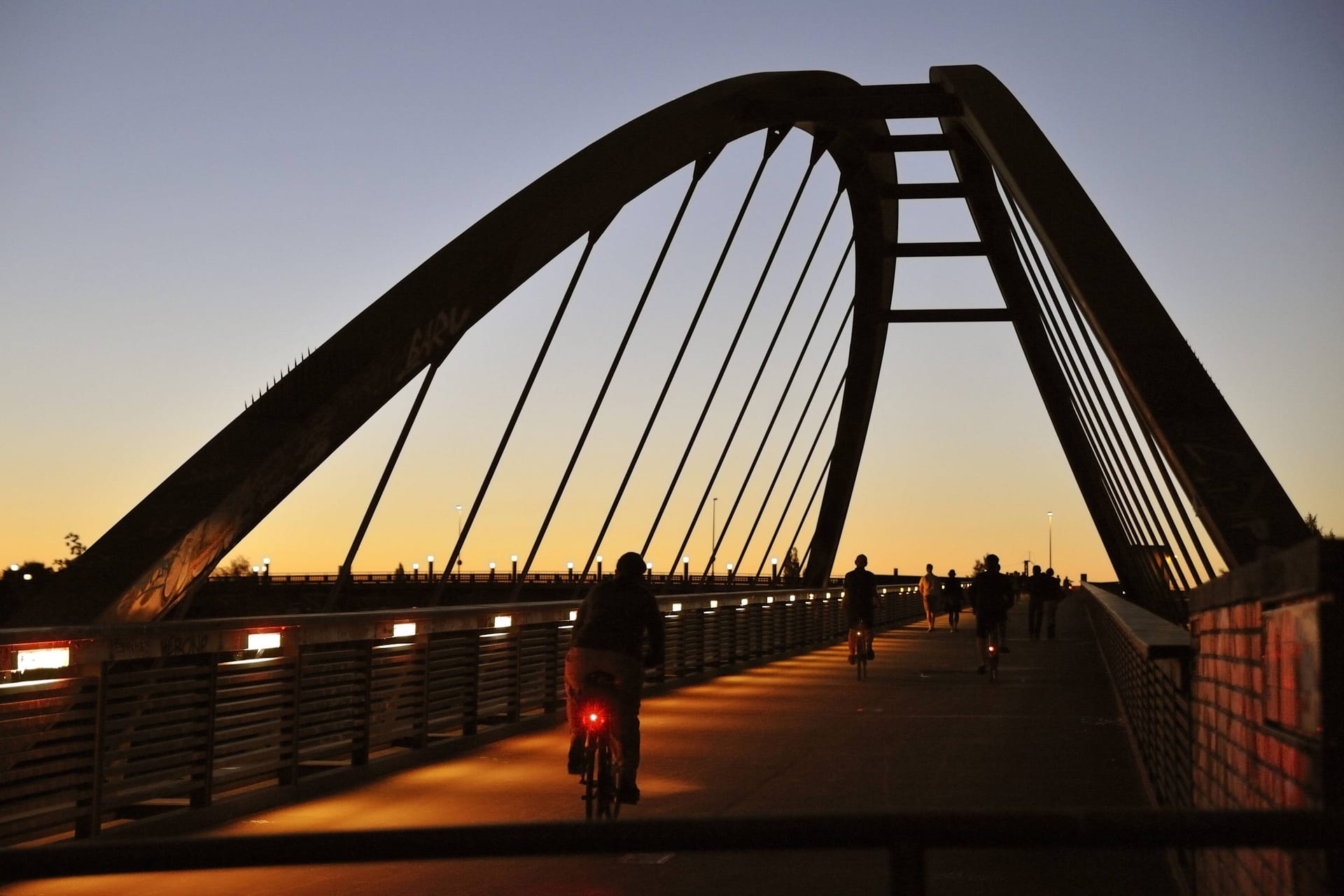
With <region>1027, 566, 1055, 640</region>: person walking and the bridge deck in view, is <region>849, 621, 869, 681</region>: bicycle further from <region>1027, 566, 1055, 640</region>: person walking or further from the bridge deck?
<region>1027, 566, 1055, 640</region>: person walking

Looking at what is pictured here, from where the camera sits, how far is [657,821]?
252 centimetres

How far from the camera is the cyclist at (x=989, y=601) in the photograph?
72.2ft

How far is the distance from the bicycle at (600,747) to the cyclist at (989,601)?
1304 centimetres

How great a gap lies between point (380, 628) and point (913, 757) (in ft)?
13.0

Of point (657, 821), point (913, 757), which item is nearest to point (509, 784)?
point (913, 757)

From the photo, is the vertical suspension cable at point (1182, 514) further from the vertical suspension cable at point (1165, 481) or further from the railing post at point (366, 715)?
the railing post at point (366, 715)

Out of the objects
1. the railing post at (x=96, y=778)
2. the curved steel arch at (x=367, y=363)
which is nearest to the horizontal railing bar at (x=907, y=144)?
the curved steel arch at (x=367, y=363)

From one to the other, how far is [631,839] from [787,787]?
8304mm

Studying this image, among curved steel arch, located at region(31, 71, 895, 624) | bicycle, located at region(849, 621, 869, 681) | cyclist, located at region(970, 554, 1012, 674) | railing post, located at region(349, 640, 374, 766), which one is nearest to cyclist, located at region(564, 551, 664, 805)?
railing post, located at region(349, 640, 374, 766)

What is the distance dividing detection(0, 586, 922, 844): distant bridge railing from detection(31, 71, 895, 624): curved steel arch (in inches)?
45.7

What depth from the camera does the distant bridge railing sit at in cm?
784

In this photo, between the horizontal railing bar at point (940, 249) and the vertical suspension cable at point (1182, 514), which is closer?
the vertical suspension cable at point (1182, 514)

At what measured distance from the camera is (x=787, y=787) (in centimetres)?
1059

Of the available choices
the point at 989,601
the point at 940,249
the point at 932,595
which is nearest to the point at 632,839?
the point at 989,601
